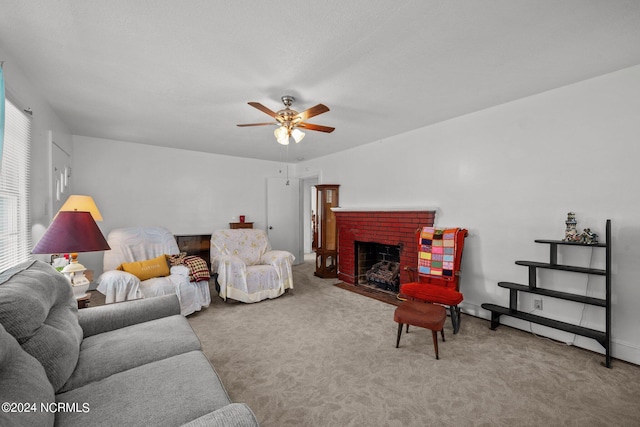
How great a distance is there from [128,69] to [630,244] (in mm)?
4375

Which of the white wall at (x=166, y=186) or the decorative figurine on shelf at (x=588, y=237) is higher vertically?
the white wall at (x=166, y=186)

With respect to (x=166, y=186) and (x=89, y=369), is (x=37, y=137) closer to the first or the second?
(x=166, y=186)

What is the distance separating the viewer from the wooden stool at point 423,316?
222cm

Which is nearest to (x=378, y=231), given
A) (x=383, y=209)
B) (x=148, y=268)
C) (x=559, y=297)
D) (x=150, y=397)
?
(x=383, y=209)

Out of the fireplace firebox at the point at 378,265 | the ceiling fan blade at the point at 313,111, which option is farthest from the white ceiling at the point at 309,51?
the fireplace firebox at the point at 378,265

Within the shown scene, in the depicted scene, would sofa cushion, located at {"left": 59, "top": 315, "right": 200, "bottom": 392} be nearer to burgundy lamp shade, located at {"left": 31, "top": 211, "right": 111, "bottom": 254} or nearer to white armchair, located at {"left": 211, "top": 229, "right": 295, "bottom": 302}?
burgundy lamp shade, located at {"left": 31, "top": 211, "right": 111, "bottom": 254}

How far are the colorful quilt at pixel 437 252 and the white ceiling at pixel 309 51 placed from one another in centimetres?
144

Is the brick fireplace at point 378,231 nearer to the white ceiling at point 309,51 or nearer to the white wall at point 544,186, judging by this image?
the white wall at point 544,186

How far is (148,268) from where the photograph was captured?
3.21m

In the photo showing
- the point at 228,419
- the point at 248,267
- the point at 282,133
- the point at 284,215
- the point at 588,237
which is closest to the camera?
the point at 228,419

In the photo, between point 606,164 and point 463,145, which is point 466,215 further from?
point 606,164

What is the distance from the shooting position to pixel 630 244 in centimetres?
219

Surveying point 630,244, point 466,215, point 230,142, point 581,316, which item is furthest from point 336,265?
→ point 630,244

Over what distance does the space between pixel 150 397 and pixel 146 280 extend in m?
2.47
